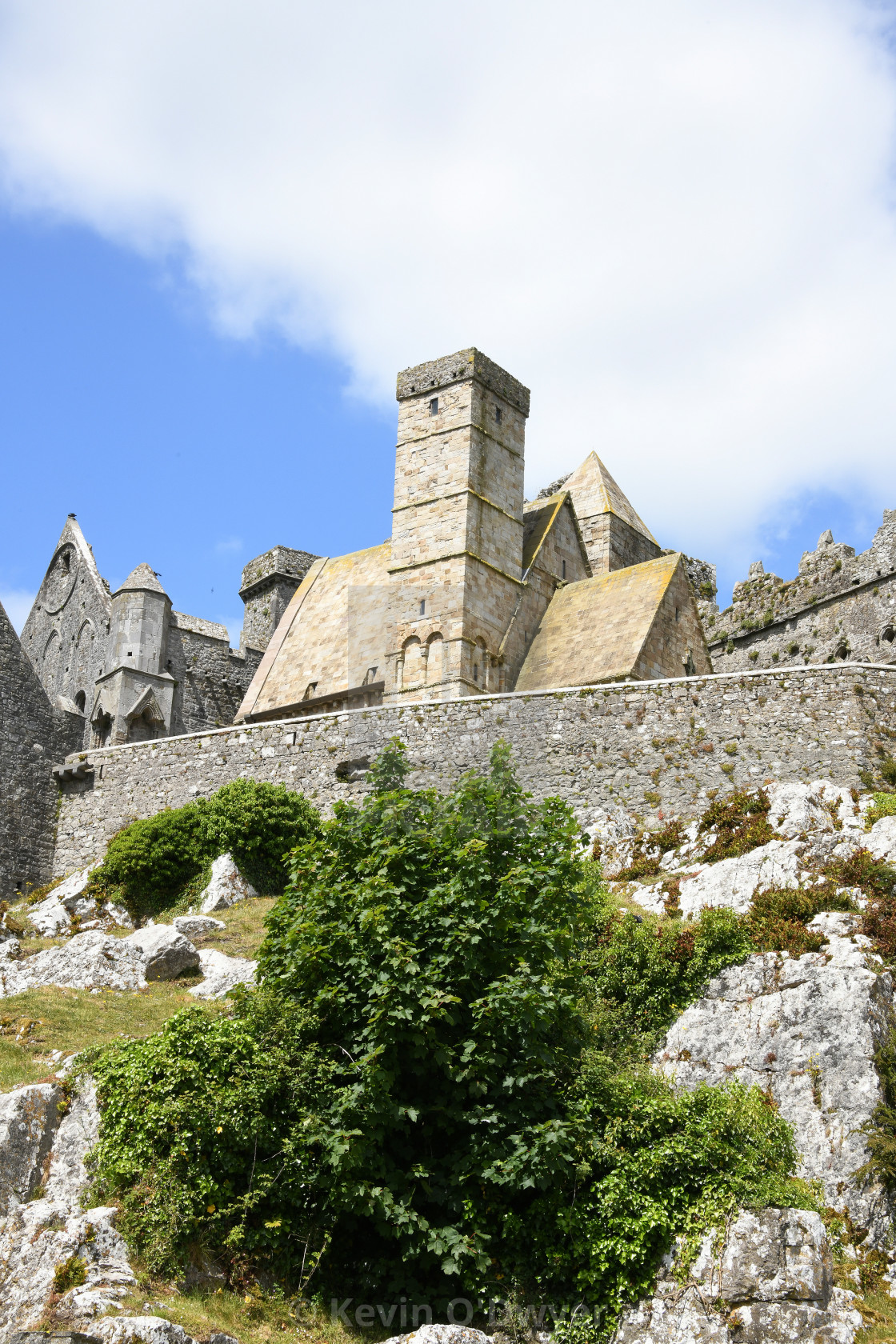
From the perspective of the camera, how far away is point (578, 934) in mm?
18719

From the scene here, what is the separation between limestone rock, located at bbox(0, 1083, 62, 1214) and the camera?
14.1m

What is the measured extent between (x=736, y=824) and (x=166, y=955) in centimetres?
932

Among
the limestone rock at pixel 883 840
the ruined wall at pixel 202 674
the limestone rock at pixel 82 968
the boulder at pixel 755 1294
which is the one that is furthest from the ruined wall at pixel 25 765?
the boulder at pixel 755 1294

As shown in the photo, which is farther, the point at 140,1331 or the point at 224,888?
the point at 224,888

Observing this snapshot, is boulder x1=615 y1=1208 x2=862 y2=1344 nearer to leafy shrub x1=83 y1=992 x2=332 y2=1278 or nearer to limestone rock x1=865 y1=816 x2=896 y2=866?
leafy shrub x1=83 y1=992 x2=332 y2=1278

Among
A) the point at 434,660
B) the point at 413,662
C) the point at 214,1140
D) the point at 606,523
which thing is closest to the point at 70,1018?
the point at 214,1140

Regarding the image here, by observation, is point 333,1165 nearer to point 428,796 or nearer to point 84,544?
point 428,796

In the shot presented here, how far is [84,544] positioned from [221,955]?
19.8 m

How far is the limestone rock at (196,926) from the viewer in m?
23.4

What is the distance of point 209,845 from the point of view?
26.3m

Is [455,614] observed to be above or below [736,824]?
above

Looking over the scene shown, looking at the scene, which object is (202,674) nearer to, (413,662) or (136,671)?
(136,671)

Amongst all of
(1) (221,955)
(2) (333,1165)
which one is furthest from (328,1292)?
(1) (221,955)

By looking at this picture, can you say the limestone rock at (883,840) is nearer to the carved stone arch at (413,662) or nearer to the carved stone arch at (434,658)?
the carved stone arch at (434,658)
